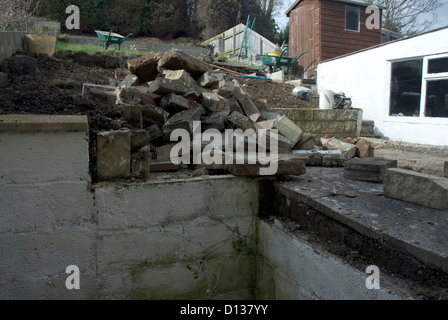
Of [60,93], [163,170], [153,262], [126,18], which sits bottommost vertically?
[153,262]

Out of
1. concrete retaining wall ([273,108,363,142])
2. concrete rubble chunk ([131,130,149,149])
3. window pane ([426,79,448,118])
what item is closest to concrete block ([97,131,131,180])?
concrete rubble chunk ([131,130,149,149])

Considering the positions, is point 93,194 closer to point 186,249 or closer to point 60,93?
point 186,249

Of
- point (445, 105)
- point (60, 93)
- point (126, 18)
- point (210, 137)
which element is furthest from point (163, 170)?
point (126, 18)

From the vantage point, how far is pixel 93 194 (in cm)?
239

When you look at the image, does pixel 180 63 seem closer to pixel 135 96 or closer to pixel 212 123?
pixel 135 96

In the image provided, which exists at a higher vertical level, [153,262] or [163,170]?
[163,170]

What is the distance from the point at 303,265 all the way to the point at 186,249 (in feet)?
3.20

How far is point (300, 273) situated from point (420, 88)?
7567mm

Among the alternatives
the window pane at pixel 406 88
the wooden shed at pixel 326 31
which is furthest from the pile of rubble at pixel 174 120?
the wooden shed at pixel 326 31

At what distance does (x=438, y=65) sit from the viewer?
24.6 ft

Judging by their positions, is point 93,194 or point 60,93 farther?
point 60,93

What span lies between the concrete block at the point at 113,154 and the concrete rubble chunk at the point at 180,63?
164cm

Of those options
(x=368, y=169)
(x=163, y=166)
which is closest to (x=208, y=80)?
(x=163, y=166)

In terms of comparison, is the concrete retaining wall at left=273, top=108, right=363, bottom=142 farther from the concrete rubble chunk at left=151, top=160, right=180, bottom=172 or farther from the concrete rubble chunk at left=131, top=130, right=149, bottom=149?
the concrete rubble chunk at left=131, top=130, right=149, bottom=149
